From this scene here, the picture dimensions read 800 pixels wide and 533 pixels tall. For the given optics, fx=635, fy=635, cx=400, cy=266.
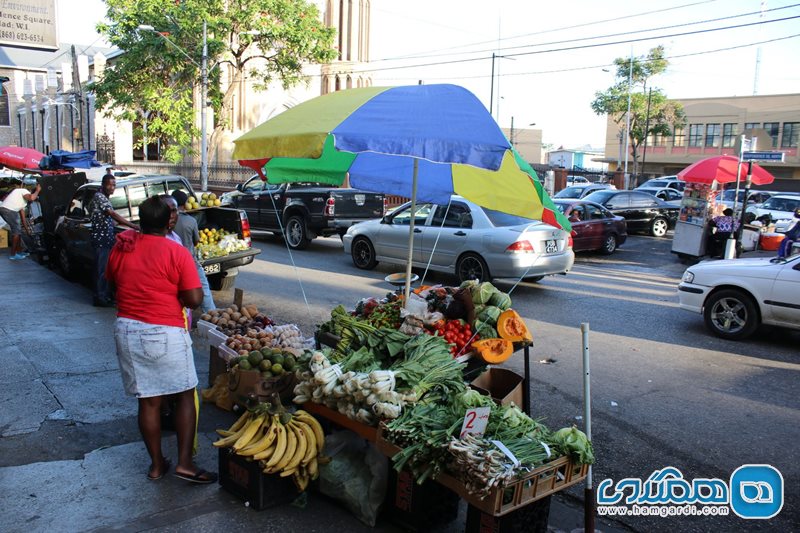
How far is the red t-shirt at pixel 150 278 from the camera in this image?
414 cm

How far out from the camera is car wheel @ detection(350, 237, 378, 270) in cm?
1395

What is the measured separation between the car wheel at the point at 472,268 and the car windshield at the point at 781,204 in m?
16.5

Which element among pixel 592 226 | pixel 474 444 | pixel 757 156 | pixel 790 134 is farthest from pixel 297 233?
pixel 790 134

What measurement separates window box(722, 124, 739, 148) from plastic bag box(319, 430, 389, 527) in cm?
6316

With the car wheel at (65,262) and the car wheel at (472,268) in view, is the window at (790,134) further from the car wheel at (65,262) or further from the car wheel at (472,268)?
the car wheel at (65,262)

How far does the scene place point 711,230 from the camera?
1692 centimetres

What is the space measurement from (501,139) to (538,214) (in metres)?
1.21

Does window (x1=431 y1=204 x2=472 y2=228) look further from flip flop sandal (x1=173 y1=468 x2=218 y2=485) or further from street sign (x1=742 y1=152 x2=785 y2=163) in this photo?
flip flop sandal (x1=173 y1=468 x2=218 y2=485)

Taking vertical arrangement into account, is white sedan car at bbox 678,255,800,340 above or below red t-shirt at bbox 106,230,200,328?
below

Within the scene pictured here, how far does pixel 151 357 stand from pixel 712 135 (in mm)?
65395

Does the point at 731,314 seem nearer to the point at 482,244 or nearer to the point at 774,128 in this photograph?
the point at 482,244

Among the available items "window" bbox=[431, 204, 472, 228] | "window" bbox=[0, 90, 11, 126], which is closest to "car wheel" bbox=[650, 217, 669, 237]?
"window" bbox=[431, 204, 472, 228]

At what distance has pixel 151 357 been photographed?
4160 mm

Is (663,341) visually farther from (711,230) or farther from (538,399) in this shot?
(711,230)
